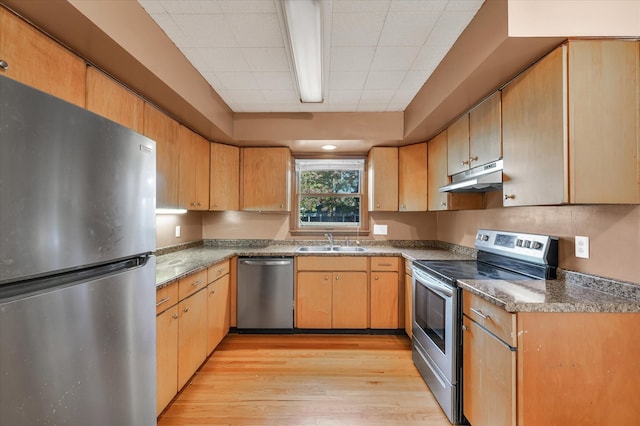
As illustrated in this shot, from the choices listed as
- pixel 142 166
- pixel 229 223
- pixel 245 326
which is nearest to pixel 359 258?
pixel 245 326

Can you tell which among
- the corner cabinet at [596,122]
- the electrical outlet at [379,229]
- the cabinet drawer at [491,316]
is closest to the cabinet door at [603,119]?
the corner cabinet at [596,122]

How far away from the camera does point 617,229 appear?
1.46 meters

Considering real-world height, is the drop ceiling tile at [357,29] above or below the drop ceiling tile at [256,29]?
below

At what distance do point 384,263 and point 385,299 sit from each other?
0.38 meters

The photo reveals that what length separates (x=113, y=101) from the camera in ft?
5.53

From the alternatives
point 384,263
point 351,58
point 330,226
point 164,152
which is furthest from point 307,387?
point 351,58

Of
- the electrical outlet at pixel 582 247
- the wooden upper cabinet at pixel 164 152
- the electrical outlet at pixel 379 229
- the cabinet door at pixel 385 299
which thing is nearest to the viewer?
the electrical outlet at pixel 582 247

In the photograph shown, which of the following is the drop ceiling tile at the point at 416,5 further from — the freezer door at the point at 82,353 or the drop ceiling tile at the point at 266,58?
the freezer door at the point at 82,353

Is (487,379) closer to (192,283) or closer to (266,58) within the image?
(192,283)

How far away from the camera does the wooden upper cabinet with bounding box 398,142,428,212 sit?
10.5ft

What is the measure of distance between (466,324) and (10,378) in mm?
1908

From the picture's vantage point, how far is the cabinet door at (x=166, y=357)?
1.70 meters

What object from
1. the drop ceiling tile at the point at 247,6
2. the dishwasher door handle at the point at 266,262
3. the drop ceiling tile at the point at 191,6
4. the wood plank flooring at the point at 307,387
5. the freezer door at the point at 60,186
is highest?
the drop ceiling tile at the point at 247,6

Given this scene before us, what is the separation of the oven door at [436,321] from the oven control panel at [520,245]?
0.56 metres
